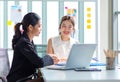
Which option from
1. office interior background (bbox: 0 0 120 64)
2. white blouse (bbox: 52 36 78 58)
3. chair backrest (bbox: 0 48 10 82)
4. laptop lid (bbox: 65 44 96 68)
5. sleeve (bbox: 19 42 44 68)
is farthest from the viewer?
office interior background (bbox: 0 0 120 64)

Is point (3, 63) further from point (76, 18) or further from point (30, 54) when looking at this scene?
point (76, 18)

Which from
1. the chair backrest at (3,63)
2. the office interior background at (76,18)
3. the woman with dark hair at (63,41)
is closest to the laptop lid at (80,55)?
the chair backrest at (3,63)

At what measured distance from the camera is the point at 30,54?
89.5 inches

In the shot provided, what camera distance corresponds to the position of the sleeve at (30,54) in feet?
7.36

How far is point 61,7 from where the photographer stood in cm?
415

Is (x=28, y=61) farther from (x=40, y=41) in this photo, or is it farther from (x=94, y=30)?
(x=94, y=30)

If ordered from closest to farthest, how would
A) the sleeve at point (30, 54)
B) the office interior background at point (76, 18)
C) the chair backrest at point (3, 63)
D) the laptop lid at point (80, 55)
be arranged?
1. the laptop lid at point (80, 55)
2. the sleeve at point (30, 54)
3. the chair backrest at point (3, 63)
4. the office interior background at point (76, 18)

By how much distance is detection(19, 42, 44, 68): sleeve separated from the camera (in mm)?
2244

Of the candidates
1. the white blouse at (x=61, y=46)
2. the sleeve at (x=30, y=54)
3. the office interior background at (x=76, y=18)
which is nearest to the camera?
the sleeve at (x=30, y=54)

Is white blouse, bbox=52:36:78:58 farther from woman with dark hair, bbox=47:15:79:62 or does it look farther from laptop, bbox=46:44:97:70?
laptop, bbox=46:44:97:70

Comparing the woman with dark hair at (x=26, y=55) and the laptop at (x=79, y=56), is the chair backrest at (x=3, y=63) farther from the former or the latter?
the laptop at (x=79, y=56)

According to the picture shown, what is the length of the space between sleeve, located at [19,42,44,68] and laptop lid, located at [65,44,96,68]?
27cm

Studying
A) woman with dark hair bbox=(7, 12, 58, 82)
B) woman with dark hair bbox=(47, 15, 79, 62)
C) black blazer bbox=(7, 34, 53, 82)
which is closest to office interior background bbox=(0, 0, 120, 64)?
woman with dark hair bbox=(47, 15, 79, 62)

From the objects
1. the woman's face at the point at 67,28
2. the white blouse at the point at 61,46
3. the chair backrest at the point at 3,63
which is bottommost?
the chair backrest at the point at 3,63
